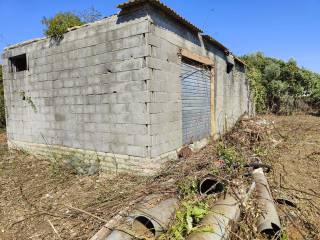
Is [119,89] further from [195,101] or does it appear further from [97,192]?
[195,101]

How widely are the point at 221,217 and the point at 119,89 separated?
3617 millimetres

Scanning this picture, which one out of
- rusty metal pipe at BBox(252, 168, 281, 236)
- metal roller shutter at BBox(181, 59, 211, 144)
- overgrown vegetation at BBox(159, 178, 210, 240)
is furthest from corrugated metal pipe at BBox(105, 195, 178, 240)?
metal roller shutter at BBox(181, 59, 211, 144)

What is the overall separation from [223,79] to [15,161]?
299 inches

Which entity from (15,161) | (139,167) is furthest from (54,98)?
(139,167)

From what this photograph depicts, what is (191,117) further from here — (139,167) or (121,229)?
(121,229)

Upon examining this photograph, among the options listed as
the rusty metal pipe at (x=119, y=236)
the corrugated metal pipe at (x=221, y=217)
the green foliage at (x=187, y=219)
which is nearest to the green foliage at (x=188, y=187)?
the green foliage at (x=187, y=219)

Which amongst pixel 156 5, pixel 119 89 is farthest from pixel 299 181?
pixel 156 5

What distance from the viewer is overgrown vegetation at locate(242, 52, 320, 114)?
59.7ft

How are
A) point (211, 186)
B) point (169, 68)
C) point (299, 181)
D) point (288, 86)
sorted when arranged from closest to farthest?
1. point (211, 186)
2. point (299, 181)
3. point (169, 68)
4. point (288, 86)

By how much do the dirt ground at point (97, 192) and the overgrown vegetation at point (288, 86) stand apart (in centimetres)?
1194

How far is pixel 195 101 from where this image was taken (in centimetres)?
758

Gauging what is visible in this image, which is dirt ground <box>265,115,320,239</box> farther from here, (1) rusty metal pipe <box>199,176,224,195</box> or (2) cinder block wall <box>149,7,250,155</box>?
(2) cinder block wall <box>149,7,250,155</box>

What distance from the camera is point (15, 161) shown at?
7828 millimetres

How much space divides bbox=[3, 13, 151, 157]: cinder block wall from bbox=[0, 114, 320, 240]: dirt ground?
858 mm
